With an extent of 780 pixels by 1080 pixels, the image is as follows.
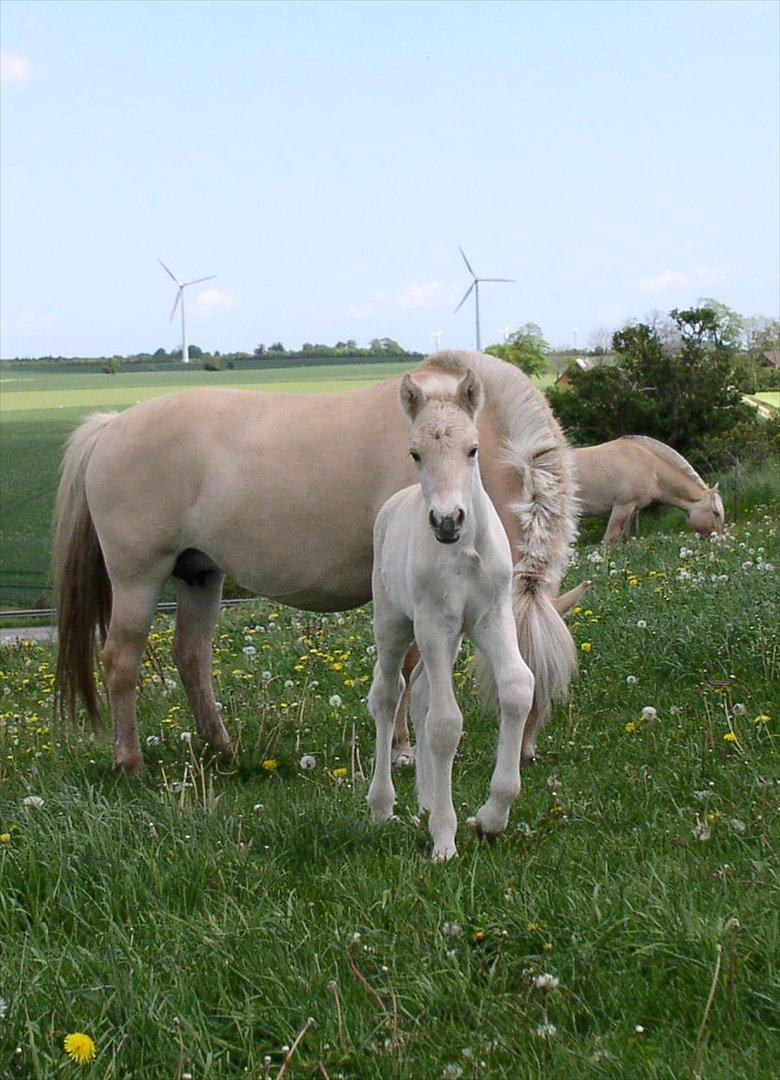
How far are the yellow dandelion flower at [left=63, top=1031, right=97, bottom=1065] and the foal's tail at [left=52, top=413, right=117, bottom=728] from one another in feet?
15.7

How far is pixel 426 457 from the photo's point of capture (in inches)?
172

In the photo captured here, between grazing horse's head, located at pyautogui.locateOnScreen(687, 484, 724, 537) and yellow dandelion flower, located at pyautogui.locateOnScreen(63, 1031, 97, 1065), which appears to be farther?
grazing horse's head, located at pyautogui.locateOnScreen(687, 484, 724, 537)

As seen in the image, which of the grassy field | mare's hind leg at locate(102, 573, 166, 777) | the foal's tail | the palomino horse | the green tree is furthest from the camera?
the green tree

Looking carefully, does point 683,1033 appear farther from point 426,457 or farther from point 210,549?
point 210,549

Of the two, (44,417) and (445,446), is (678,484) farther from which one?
(44,417)

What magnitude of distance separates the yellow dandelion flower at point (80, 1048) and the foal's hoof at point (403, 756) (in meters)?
3.64

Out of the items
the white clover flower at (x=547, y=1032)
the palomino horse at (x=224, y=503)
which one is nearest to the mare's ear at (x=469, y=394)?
the palomino horse at (x=224, y=503)

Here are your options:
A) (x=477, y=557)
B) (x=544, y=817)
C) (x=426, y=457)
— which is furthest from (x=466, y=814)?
(x=426, y=457)

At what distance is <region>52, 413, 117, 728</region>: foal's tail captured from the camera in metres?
7.80

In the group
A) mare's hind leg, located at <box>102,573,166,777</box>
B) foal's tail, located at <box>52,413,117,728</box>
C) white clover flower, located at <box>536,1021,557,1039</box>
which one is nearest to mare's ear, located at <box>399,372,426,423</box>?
white clover flower, located at <box>536,1021,557,1039</box>

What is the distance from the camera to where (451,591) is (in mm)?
4602

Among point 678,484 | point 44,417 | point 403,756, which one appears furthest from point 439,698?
point 44,417

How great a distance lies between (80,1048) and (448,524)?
6.32 feet

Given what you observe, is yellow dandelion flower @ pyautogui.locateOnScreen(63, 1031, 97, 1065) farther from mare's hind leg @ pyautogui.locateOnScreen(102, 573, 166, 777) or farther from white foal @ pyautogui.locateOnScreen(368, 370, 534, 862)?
mare's hind leg @ pyautogui.locateOnScreen(102, 573, 166, 777)
